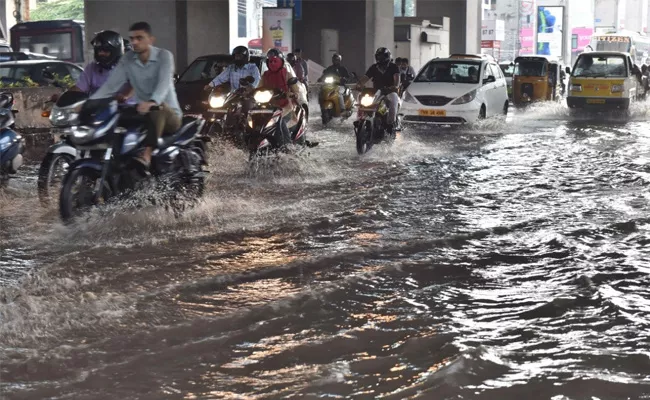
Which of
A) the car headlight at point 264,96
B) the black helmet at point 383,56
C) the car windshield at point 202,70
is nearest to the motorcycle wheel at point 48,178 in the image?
the car headlight at point 264,96

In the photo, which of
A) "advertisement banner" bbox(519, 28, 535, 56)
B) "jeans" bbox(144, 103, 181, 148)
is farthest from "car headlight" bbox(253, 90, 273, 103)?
"advertisement banner" bbox(519, 28, 535, 56)

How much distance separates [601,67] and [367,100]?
13.0m

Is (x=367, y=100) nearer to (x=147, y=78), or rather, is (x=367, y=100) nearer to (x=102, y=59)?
(x=102, y=59)

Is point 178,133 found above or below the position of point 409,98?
above

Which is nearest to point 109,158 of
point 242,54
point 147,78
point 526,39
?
point 147,78

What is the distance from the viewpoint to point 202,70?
19.5m

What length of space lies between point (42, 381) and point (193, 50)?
23.7 metres

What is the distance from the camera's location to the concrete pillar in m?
27.2

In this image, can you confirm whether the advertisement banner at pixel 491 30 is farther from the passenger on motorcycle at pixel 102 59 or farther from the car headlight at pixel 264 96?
the passenger on motorcycle at pixel 102 59

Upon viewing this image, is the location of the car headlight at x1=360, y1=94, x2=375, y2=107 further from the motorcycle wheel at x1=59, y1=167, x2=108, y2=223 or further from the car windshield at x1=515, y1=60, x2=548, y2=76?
the car windshield at x1=515, y1=60, x2=548, y2=76

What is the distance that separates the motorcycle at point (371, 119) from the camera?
Result: 14.8 meters

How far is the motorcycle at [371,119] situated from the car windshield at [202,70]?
4632mm

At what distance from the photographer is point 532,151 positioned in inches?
625

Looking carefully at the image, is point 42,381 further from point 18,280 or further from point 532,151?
point 532,151
